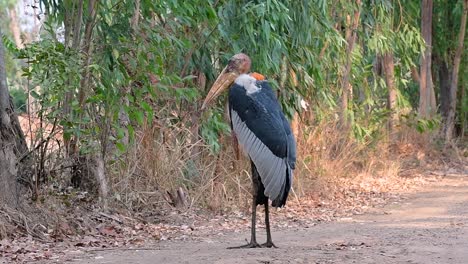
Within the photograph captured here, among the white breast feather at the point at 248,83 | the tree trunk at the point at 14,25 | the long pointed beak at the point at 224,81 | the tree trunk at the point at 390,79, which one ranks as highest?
the tree trunk at the point at 14,25

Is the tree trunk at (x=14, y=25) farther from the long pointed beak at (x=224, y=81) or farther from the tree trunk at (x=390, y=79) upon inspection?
the long pointed beak at (x=224, y=81)

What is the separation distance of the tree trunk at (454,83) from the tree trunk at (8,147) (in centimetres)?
1256

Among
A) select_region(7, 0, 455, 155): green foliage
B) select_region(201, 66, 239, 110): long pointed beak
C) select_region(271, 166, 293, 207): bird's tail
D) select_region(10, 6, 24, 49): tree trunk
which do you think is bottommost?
select_region(271, 166, 293, 207): bird's tail

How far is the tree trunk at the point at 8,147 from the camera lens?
8.77 metres

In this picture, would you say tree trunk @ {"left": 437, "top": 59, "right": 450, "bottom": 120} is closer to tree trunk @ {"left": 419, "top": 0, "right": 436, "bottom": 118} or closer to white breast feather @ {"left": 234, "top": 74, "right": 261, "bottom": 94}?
tree trunk @ {"left": 419, "top": 0, "right": 436, "bottom": 118}

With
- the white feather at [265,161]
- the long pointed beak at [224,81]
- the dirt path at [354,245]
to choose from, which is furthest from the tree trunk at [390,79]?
the white feather at [265,161]

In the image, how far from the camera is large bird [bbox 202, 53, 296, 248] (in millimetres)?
7828

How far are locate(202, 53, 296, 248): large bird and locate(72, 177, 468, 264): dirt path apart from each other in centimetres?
55

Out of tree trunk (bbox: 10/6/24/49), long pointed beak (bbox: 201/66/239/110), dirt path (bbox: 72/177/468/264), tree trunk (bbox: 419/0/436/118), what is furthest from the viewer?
tree trunk (bbox: 10/6/24/49)

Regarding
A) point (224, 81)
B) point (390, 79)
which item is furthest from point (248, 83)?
point (390, 79)

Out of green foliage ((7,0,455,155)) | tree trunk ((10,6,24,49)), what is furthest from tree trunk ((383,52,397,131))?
tree trunk ((10,6,24,49))

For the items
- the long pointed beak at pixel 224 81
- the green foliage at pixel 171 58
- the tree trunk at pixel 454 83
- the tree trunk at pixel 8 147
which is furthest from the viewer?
the tree trunk at pixel 454 83

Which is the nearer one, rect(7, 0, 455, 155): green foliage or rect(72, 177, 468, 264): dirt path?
rect(72, 177, 468, 264): dirt path

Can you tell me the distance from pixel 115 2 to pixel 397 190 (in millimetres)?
6113
